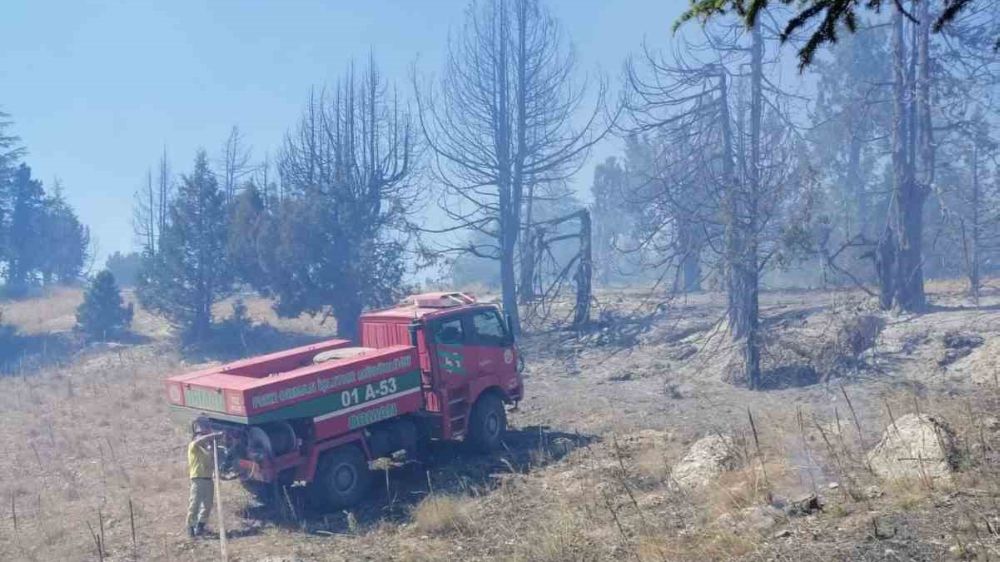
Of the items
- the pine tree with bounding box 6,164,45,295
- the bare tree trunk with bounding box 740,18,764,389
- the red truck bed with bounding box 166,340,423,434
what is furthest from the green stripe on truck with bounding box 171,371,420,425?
the pine tree with bounding box 6,164,45,295

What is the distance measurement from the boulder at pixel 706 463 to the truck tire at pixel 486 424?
376cm

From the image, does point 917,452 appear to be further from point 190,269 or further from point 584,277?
point 190,269

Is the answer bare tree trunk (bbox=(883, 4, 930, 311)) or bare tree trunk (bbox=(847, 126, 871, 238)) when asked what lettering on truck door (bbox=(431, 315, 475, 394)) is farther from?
bare tree trunk (bbox=(847, 126, 871, 238))

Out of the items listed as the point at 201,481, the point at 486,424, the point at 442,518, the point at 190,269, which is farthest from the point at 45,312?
the point at 442,518

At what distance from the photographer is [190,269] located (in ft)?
93.1

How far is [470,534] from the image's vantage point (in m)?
8.34

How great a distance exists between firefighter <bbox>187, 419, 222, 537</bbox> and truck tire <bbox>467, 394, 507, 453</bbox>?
417 cm

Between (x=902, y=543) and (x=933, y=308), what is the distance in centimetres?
1585

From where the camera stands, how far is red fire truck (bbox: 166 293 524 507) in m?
9.73

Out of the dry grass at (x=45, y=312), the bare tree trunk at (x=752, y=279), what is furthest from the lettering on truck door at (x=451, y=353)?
the dry grass at (x=45, y=312)

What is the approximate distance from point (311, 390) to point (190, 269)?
20.7m

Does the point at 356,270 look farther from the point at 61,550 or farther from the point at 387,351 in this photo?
the point at 61,550

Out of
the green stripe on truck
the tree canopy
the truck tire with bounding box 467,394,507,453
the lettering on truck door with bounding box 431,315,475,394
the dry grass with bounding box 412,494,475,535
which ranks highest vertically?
the tree canopy

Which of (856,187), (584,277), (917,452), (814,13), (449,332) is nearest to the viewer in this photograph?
(814,13)
